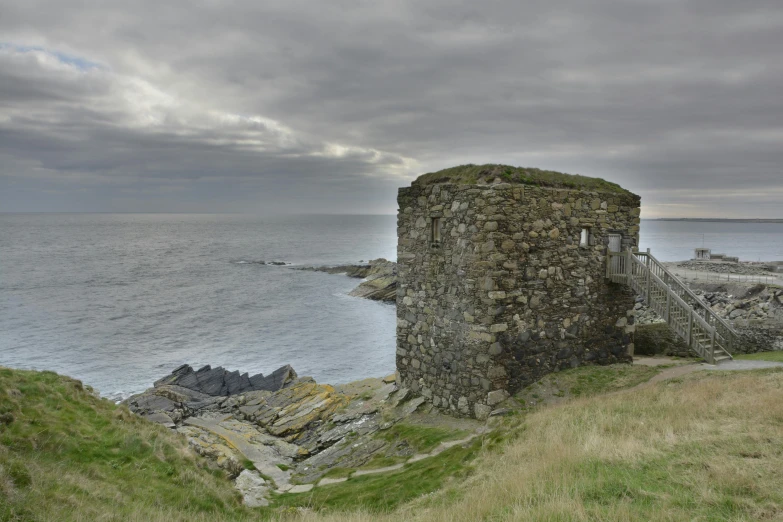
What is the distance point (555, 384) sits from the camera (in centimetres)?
1447

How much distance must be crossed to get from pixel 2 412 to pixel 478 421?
1055 centimetres

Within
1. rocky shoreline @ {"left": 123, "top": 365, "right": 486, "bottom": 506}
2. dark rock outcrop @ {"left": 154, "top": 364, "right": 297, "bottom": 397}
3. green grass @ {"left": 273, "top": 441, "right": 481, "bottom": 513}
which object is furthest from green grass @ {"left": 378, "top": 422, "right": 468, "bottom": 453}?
dark rock outcrop @ {"left": 154, "top": 364, "right": 297, "bottom": 397}

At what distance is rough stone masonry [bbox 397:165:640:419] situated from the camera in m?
13.7

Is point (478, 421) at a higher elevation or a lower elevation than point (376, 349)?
higher

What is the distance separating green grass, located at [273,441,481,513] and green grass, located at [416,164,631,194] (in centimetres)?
705

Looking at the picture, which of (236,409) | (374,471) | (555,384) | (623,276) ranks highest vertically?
(623,276)

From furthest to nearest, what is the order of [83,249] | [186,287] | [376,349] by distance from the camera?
[83,249] < [186,287] < [376,349]

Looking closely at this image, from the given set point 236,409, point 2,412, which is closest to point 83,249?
point 236,409

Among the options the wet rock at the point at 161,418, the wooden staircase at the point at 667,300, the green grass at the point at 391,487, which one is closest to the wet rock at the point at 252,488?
the green grass at the point at 391,487

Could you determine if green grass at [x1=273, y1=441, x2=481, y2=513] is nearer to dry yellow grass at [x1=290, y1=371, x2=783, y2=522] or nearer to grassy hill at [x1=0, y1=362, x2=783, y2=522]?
grassy hill at [x1=0, y1=362, x2=783, y2=522]

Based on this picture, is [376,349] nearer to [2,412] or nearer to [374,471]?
[374,471]

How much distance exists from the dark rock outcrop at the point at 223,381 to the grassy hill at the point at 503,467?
1448 cm

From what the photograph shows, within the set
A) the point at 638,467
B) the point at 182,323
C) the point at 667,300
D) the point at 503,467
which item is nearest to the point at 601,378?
the point at 667,300

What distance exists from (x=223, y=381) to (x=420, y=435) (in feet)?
58.1
